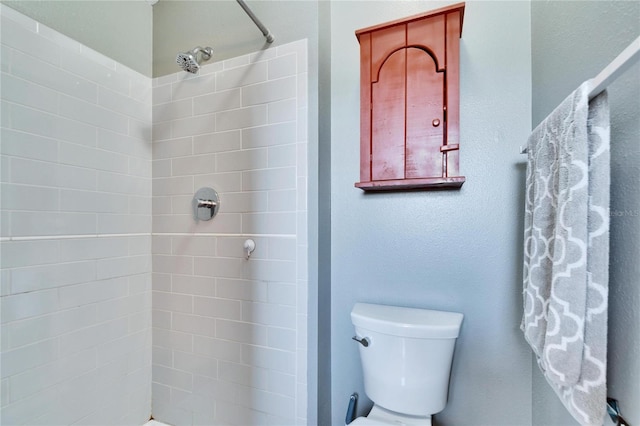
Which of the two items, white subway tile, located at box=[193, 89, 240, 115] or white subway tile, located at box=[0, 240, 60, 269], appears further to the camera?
white subway tile, located at box=[193, 89, 240, 115]

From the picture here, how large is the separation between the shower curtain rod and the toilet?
30.3 inches

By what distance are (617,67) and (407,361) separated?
37.4 inches

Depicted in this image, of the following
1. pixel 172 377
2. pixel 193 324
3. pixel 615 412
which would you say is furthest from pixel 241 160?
pixel 615 412

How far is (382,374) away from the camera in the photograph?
40.2 inches

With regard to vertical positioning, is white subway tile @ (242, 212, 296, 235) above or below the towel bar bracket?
above

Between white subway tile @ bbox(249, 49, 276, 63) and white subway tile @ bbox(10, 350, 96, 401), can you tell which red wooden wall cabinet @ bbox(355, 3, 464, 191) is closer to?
white subway tile @ bbox(249, 49, 276, 63)

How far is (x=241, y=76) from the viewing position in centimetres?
125

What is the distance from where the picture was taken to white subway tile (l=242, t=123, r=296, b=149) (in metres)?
1.15

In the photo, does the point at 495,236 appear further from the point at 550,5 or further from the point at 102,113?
the point at 102,113

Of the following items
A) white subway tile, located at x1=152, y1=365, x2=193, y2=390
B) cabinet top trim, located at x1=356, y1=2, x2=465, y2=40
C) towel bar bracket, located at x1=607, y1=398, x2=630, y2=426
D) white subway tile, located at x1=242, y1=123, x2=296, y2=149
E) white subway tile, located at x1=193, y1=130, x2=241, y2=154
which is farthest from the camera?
white subway tile, located at x1=152, y1=365, x2=193, y2=390

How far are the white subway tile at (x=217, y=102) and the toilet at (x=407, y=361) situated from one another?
107 cm

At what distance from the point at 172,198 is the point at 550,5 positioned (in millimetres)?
1721

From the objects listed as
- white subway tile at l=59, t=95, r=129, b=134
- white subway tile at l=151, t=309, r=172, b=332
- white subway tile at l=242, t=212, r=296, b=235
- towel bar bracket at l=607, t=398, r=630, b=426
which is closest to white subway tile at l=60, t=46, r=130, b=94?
white subway tile at l=59, t=95, r=129, b=134

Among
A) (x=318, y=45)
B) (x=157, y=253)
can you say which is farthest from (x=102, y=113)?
(x=318, y=45)
